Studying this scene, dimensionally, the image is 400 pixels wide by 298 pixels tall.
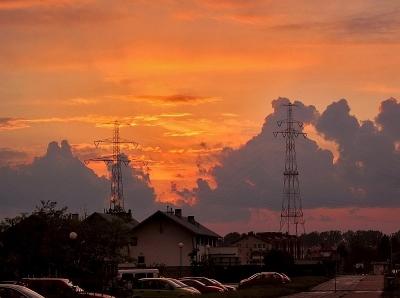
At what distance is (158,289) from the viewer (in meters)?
44.3

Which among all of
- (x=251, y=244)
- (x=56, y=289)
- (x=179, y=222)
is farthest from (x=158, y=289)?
(x=251, y=244)

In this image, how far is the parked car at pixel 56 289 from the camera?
35806mm

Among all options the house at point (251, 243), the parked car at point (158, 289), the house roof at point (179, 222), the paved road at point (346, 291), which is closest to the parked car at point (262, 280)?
the paved road at point (346, 291)

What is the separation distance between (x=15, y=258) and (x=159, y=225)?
55267mm

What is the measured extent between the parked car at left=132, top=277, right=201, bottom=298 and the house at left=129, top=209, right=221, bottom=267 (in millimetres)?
52119

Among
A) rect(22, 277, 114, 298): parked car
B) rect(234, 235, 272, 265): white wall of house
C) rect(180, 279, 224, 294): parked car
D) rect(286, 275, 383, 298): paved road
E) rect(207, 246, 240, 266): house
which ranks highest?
rect(234, 235, 272, 265): white wall of house

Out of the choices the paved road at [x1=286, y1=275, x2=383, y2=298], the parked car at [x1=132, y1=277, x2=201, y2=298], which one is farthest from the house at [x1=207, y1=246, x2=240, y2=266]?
the parked car at [x1=132, y1=277, x2=201, y2=298]

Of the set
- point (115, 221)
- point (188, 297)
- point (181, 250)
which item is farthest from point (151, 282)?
point (181, 250)

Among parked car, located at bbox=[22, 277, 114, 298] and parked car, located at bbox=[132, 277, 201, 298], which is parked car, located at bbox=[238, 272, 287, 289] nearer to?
parked car, located at bbox=[132, 277, 201, 298]

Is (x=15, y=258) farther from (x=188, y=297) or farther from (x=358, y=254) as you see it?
(x=358, y=254)

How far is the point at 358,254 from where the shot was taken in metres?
174

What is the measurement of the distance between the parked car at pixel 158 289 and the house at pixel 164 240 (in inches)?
2052

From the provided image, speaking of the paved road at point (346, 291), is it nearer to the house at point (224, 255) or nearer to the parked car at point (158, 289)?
the parked car at point (158, 289)

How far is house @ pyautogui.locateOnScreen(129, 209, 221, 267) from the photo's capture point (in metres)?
97.9
